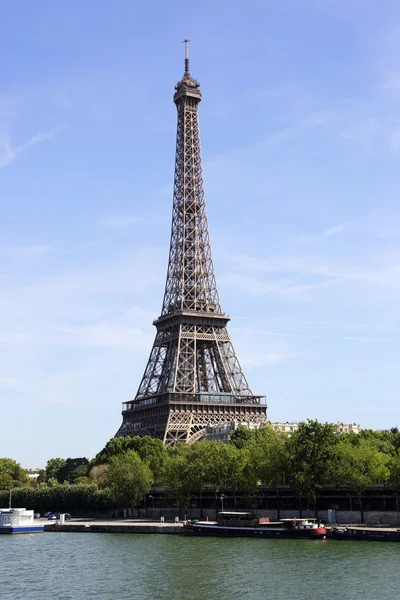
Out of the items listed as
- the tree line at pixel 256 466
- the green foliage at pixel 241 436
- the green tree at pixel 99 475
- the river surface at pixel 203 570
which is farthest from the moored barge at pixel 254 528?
the green tree at pixel 99 475

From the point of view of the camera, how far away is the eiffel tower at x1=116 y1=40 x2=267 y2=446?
141m

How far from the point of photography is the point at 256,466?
321ft

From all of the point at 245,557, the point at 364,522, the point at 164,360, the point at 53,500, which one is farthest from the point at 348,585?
the point at 164,360

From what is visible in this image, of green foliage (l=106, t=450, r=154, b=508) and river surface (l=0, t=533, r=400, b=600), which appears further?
green foliage (l=106, t=450, r=154, b=508)

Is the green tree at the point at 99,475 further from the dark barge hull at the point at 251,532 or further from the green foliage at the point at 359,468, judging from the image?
the green foliage at the point at 359,468

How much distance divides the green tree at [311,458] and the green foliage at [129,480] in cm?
2659

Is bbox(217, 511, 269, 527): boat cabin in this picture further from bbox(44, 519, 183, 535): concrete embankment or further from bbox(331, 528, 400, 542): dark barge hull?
bbox(331, 528, 400, 542): dark barge hull

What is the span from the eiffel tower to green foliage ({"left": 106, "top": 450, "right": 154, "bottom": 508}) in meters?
22.4

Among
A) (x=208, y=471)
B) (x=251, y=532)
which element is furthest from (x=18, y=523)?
(x=251, y=532)

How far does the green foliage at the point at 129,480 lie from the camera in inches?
4321

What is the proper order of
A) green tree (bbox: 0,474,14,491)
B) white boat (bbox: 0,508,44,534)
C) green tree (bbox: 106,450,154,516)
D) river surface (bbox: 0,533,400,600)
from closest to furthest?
river surface (bbox: 0,533,400,600) → white boat (bbox: 0,508,44,534) → green tree (bbox: 106,450,154,516) → green tree (bbox: 0,474,14,491)

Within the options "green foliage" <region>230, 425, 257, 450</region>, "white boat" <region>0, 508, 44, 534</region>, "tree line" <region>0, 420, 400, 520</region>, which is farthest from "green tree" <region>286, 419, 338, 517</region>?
"white boat" <region>0, 508, 44, 534</region>

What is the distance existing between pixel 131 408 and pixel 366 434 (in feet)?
176

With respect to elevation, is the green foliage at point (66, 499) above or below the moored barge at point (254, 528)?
above
